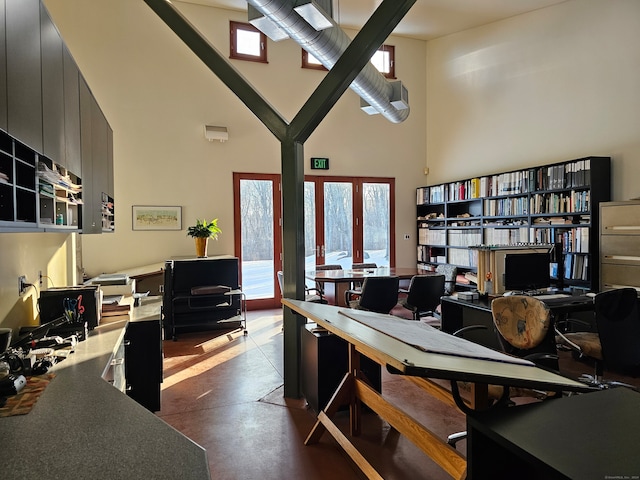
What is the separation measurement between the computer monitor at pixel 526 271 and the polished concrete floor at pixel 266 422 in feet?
3.27

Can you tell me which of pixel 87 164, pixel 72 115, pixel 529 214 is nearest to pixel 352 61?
pixel 72 115

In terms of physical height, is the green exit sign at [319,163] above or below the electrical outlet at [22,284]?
above

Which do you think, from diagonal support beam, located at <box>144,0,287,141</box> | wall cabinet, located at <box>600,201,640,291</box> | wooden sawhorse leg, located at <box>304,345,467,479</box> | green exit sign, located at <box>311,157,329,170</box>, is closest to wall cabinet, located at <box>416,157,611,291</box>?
wall cabinet, located at <box>600,201,640,291</box>

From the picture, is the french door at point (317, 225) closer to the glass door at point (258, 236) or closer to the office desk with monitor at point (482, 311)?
the glass door at point (258, 236)

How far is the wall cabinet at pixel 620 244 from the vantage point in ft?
15.8

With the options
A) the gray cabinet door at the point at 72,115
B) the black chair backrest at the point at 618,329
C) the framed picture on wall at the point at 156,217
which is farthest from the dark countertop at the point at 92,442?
the framed picture on wall at the point at 156,217

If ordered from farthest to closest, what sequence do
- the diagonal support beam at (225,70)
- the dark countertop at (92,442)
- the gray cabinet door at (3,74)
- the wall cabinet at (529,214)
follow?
1. the wall cabinet at (529,214)
2. the diagonal support beam at (225,70)
3. the gray cabinet door at (3,74)
4. the dark countertop at (92,442)

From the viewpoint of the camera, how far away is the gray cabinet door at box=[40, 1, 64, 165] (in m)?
2.10

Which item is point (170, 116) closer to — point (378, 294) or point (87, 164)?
point (87, 164)

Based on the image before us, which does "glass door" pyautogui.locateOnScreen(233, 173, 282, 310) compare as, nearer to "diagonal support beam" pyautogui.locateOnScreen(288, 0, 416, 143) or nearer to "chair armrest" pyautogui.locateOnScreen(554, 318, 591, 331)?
"diagonal support beam" pyautogui.locateOnScreen(288, 0, 416, 143)

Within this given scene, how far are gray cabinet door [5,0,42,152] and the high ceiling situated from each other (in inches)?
231

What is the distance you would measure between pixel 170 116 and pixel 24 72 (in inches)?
227

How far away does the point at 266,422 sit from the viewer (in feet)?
11.1

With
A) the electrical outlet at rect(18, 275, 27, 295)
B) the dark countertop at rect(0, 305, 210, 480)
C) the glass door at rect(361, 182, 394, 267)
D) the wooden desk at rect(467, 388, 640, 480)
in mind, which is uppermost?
the glass door at rect(361, 182, 394, 267)
